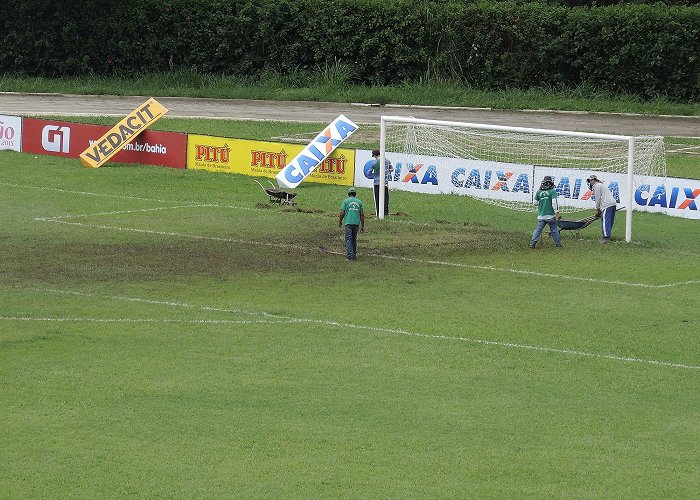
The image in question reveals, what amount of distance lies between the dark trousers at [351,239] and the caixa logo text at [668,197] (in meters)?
10.9

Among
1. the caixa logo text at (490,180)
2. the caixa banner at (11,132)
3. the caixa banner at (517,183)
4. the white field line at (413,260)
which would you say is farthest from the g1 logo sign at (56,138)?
the caixa logo text at (490,180)

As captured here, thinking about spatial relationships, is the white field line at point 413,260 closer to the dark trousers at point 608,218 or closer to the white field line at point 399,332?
the dark trousers at point 608,218

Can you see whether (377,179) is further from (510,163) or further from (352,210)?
(352,210)

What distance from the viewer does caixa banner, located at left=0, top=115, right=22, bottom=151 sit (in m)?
46.3

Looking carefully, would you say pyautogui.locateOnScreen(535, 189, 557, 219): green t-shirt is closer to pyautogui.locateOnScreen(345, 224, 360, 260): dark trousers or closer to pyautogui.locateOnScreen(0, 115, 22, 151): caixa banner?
pyautogui.locateOnScreen(345, 224, 360, 260): dark trousers

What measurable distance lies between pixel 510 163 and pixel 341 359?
18.5 metres

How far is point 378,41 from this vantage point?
6462 centimetres

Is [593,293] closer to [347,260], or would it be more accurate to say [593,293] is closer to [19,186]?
[347,260]

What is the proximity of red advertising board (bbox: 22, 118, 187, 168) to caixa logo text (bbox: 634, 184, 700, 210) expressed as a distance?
15.6 meters

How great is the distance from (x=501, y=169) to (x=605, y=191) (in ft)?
21.7

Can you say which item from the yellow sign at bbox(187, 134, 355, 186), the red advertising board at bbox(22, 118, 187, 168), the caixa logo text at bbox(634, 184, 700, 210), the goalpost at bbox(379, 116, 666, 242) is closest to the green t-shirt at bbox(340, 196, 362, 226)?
the goalpost at bbox(379, 116, 666, 242)

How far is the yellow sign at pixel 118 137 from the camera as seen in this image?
43719 millimetres

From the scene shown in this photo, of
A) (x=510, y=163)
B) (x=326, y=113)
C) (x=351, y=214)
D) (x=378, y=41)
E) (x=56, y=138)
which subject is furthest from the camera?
(x=378, y=41)

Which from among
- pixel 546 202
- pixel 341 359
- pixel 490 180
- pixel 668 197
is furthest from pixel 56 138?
pixel 341 359
